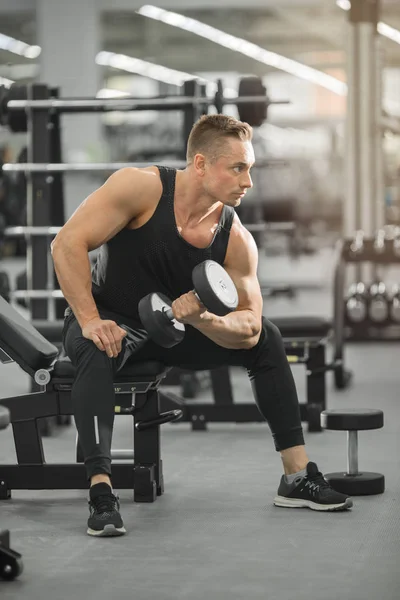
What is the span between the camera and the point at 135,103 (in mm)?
4594

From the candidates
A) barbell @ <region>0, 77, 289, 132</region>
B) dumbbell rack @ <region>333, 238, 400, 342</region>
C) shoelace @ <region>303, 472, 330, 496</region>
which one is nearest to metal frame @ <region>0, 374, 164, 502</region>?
shoelace @ <region>303, 472, 330, 496</region>

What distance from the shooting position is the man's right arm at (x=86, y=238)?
8.65 feet

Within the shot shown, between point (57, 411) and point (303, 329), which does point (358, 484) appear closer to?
point (57, 411)

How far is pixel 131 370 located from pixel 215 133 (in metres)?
0.65

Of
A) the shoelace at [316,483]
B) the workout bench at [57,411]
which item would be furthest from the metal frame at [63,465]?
the shoelace at [316,483]

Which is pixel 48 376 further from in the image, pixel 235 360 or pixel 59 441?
pixel 59 441

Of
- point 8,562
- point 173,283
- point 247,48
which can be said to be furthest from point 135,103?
point 247,48

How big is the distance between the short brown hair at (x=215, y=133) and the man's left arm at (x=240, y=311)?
235 millimetres

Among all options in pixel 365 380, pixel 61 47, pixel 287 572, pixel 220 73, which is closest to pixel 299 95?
pixel 220 73

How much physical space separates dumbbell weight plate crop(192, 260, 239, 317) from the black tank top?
252 mm

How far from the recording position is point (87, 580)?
2125 millimetres

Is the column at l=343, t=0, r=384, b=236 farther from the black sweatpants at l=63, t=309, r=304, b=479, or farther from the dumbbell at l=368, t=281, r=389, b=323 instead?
the black sweatpants at l=63, t=309, r=304, b=479

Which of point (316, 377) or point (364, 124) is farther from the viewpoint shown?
point (364, 124)

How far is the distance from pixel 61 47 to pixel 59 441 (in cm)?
677
